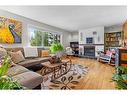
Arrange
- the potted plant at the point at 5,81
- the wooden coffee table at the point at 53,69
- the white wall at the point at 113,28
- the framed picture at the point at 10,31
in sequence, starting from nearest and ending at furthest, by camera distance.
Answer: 1. the potted plant at the point at 5,81
2. the wooden coffee table at the point at 53,69
3. the framed picture at the point at 10,31
4. the white wall at the point at 113,28

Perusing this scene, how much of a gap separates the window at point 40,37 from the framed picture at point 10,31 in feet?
2.16

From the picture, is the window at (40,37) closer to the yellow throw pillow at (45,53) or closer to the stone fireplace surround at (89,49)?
the yellow throw pillow at (45,53)

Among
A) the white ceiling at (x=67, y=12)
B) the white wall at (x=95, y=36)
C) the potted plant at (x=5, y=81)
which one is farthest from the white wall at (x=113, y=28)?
the potted plant at (x=5, y=81)

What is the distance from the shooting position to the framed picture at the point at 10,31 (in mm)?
3754

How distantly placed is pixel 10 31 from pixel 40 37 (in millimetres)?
1546

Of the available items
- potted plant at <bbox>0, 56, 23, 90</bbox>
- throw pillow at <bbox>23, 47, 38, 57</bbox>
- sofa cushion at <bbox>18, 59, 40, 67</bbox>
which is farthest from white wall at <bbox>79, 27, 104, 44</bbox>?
potted plant at <bbox>0, 56, 23, 90</bbox>

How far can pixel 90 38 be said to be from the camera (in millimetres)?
8070

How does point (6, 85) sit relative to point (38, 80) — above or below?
above

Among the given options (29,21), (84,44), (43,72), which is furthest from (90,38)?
(43,72)

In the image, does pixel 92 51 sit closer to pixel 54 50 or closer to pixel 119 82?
pixel 54 50

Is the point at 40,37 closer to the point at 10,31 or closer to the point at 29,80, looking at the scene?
the point at 10,31

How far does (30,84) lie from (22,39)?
9.68ft

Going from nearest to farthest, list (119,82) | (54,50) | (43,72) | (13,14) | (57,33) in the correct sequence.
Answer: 1. (119,82)
2. (43,72)
3. (13,14)
4. (54,50)
5. (57,33)

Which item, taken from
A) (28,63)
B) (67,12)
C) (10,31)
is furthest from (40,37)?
(28,63)
